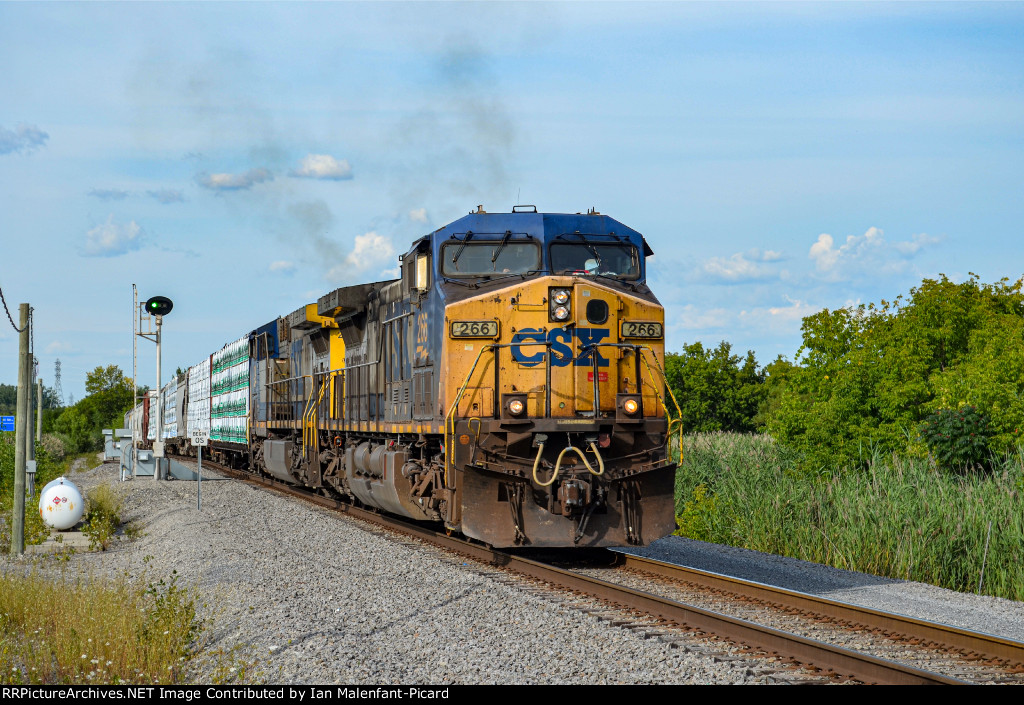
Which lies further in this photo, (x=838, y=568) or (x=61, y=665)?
(x=838, y=568)

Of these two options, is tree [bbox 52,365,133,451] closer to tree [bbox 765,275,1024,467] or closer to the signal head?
the signal head

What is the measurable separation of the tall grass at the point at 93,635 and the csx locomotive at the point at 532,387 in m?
3.34

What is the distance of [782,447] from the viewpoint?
875 inches

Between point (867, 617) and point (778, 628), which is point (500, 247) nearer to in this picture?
point (778, 628)

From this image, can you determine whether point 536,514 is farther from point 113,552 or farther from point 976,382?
point 976,382

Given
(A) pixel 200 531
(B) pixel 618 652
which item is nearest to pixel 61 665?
(B) pixel 618 652

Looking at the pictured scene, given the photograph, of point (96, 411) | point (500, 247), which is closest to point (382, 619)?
point (500, 247)

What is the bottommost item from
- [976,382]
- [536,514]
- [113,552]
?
[113,552]

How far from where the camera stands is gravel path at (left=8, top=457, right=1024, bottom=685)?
6.49 m

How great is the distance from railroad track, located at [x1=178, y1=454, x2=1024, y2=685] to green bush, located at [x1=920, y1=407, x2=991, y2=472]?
28.7ft

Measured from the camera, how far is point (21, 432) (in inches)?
576

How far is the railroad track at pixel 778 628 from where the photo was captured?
6367 mm

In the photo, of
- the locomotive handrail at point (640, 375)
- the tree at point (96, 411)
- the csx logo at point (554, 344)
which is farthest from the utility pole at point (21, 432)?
the tree at point (96, 411)

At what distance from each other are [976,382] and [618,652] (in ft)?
55.7
